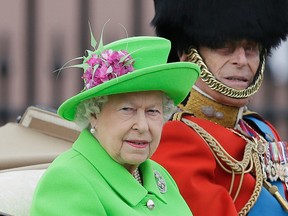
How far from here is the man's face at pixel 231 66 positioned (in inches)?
186

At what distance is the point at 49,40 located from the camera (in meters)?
7.89

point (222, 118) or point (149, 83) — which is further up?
point (149, 83)

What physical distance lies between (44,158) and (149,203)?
925 millimetres

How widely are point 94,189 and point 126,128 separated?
8.9 inches

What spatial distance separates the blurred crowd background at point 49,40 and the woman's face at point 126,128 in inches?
152

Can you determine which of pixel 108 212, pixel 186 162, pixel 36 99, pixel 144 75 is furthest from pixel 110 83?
pixel 36 99

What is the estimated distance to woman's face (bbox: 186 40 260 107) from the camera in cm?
472

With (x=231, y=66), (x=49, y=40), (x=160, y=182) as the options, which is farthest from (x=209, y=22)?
(x=49, y=40)

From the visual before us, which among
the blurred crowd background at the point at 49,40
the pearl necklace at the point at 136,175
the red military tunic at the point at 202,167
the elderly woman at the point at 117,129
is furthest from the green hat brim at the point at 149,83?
the blurred crowd background at the point at 49,40

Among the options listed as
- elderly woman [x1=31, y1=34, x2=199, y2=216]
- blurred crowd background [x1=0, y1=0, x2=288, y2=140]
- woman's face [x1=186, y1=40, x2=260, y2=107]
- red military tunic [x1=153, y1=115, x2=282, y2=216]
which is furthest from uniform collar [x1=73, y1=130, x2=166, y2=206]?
blurred crowd background [x1=0, y1=0, x2=288, y2=140]

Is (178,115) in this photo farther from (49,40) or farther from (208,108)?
(49,40)

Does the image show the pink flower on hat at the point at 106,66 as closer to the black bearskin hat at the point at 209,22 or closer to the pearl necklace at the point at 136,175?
the pearl necklace at the point at 136,175

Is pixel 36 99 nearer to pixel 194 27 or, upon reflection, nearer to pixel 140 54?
pixel 194 27

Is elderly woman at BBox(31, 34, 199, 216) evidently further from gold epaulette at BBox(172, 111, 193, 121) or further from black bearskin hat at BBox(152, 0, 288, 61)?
black bearskin hat at BBox(152, 0, 288, 61)
